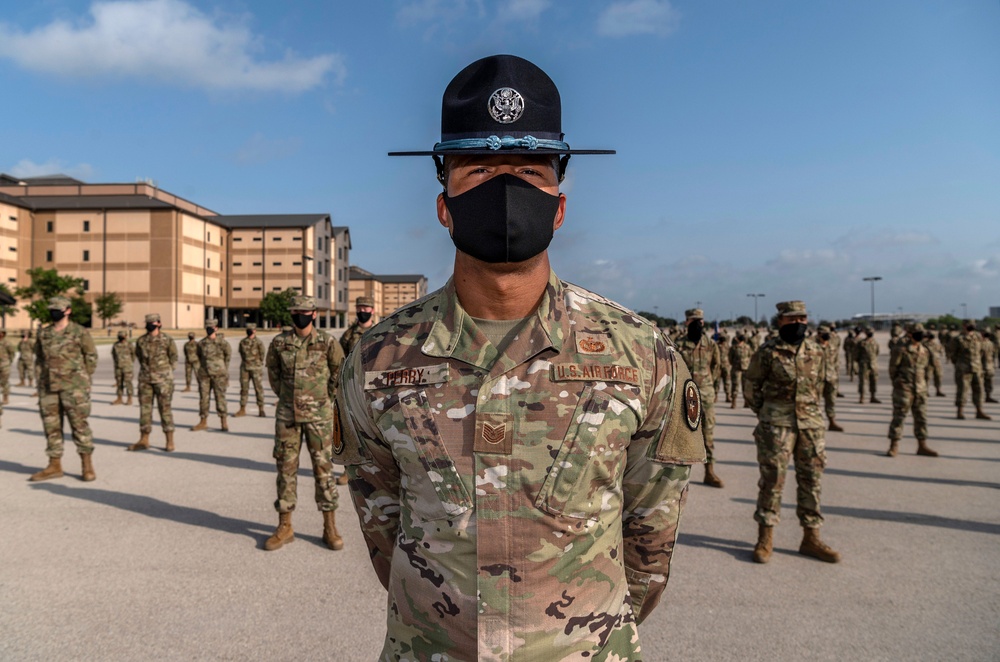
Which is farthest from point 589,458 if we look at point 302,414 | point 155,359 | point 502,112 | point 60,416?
point 155,359

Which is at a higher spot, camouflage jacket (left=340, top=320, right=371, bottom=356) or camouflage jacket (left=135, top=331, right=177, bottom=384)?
camouflage jacket (left=340, top=320, right=371, bottom=356)

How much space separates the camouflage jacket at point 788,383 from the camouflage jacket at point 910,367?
16.8 feet

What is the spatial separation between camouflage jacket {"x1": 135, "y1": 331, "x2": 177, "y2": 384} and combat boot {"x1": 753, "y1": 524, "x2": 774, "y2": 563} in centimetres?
915

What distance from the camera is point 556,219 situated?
5.26ft

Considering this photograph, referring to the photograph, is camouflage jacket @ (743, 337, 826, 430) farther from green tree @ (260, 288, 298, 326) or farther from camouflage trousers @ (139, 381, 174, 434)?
green tree @ (260, 288, 298, 326)

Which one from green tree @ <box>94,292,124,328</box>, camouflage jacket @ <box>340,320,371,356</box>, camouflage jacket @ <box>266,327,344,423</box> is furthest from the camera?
green tree @ <box>94,292,124,328</box>

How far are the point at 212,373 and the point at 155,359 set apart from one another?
1.62m

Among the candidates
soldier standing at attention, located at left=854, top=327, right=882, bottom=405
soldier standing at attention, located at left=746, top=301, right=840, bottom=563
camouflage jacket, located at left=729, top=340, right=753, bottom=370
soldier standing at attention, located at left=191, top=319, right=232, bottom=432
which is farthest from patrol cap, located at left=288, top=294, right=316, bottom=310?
soldier standing at attention, located at left=854, top=327, right=882, bottom=405

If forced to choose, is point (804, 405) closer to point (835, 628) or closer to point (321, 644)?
point (835, 628)

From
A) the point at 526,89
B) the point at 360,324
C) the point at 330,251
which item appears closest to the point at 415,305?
the point at 526,89

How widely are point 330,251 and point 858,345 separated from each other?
6975cm

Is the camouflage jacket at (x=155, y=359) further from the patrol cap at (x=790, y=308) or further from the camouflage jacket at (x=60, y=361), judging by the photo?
the patrol cap at (x=790, y=308)

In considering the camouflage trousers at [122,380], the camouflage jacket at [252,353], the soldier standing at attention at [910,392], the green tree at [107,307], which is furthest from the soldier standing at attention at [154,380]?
the green tree at [107,307]

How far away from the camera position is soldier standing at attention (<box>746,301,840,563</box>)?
5129 mm
